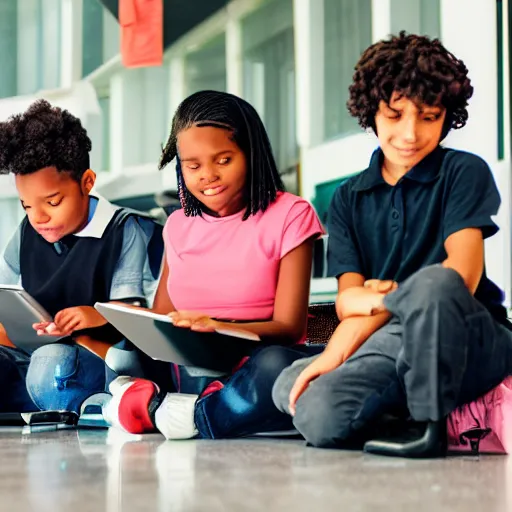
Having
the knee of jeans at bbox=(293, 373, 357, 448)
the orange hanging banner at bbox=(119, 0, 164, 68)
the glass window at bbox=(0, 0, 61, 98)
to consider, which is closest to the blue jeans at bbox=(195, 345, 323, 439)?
the knee of jeans at bbox=(293, 373, 357, 448)

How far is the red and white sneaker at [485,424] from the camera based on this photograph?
3.76ft

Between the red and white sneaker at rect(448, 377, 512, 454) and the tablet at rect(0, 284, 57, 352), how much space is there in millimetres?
775

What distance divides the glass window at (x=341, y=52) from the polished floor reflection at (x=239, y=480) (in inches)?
28.9

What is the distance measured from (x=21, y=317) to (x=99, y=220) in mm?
236

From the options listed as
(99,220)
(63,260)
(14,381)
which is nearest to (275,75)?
(99,220)

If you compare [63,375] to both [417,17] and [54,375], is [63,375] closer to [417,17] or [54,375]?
[54,375]

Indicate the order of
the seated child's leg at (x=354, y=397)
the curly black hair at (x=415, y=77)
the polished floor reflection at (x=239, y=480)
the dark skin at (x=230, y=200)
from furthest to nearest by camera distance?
1. the dark skin at (x=230, y=200)
2. the curly black hair at (x=415, y=77)
3. the seated child's leg at (x=354, y=397)
4. the polished floor reflection at (x=239, y=480)

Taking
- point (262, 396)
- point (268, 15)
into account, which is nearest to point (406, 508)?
point (262, 396)

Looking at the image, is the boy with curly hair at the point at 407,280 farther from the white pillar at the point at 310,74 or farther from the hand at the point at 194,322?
the white pillar at the point at 310,74

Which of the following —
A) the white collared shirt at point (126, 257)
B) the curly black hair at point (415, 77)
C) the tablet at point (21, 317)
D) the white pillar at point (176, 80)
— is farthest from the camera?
the white pillar at point (176, 80)

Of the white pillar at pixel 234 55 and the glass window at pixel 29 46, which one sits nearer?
the white pillar at pixel 234 55

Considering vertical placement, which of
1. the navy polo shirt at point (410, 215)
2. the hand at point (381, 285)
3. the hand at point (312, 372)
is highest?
the navy polo shirt at point (410, 215)

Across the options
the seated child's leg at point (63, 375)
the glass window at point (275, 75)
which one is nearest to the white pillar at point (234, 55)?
the glass window at point (275, 75)

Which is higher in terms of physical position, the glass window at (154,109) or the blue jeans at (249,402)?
the glass window at (154,109)
